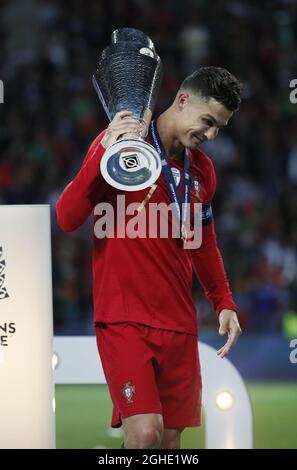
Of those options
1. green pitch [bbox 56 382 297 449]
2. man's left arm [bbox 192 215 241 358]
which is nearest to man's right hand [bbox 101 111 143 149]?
man's left arm [bbox 192 215 241 358]

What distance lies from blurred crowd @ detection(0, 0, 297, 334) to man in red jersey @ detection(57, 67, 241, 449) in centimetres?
403

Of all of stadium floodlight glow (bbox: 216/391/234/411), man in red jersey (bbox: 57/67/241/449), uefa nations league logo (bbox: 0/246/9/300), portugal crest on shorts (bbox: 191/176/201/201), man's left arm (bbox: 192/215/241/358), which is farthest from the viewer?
stadium floodlight glow (bbox: 216/391/234/411)

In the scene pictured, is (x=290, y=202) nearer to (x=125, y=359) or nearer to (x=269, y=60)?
(x=269, y=60)

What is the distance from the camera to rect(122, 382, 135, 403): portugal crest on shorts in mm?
3719

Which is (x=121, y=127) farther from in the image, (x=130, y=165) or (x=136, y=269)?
(x=136, y=269)

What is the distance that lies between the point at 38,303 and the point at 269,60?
24.9 ft

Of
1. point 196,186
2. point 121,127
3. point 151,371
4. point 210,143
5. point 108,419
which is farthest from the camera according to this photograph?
point 210,143

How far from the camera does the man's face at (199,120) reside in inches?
153

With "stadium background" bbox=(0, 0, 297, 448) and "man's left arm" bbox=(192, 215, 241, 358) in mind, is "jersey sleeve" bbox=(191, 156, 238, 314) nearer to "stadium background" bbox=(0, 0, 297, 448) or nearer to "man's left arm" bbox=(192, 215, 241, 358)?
"man's left arm" bbox=(192, 215, 241, 358)

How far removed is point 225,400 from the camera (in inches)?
171

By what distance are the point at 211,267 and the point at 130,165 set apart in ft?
2.83

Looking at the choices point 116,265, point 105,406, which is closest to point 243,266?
point 105,406

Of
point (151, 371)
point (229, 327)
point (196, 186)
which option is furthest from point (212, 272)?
point (151, 371)

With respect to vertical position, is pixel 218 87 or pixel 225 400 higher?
pixel 218 87
